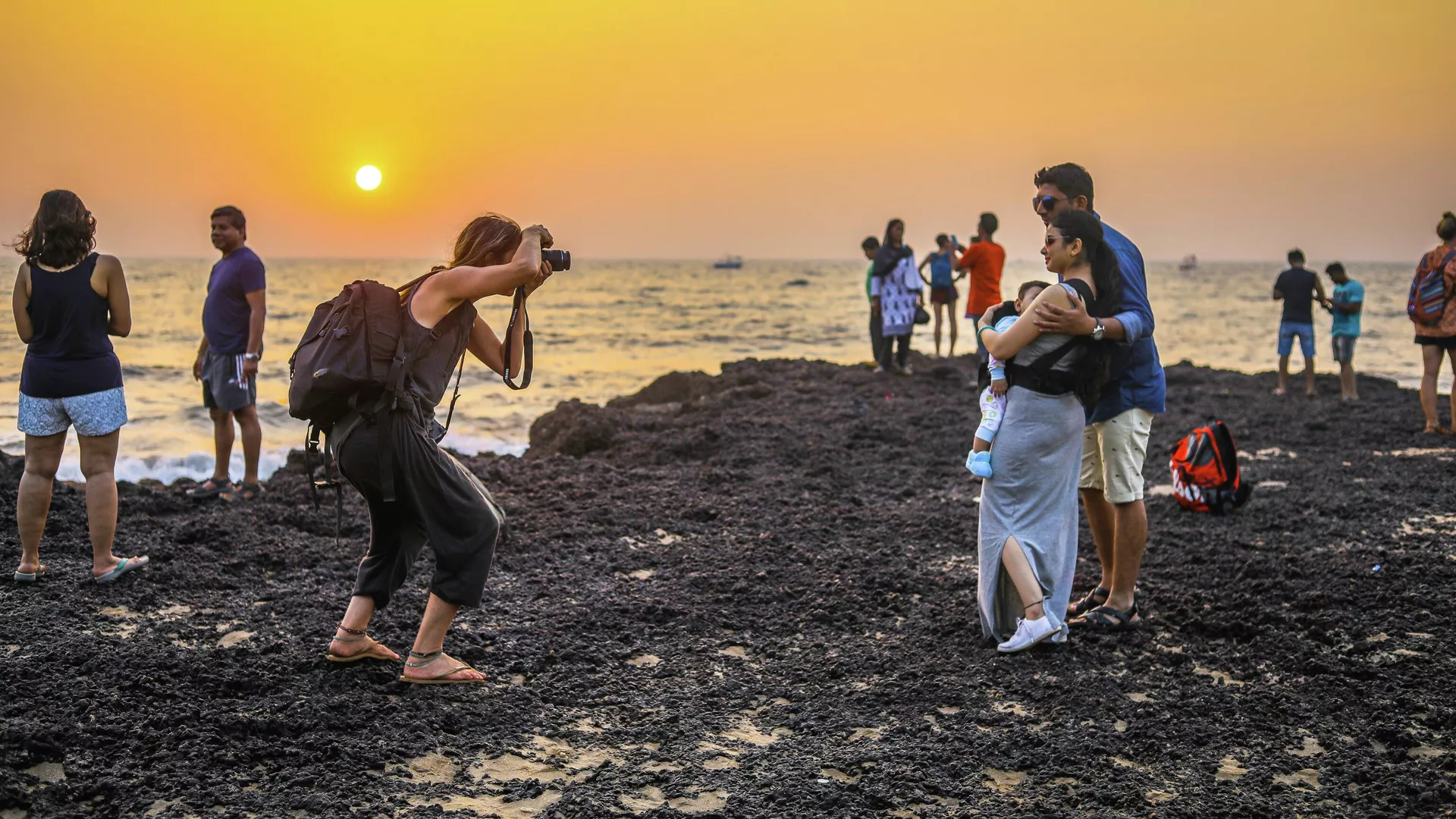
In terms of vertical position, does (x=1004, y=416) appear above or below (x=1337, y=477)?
above

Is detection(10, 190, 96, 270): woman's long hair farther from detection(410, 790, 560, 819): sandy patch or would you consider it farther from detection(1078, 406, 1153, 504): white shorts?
detection(1078, 406, 1153, 504): white shorts

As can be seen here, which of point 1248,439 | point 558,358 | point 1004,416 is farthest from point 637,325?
point 1004,416

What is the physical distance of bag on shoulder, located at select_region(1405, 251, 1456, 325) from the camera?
30.3ft

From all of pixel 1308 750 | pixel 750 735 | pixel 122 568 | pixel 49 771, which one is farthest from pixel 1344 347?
pixel 49 771

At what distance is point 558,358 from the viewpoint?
79.3ft

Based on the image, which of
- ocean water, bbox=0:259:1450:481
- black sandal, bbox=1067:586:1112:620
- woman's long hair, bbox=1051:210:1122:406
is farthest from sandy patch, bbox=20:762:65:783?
ocean water, bbox=0:259:1450:481

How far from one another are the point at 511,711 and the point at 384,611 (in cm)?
134

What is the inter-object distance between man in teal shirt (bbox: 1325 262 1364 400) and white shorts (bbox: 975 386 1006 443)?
984cm

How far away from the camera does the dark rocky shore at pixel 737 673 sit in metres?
3.20

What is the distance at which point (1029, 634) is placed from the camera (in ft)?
14.0

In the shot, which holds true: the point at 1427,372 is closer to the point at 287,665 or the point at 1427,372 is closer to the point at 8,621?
the point at 287,665

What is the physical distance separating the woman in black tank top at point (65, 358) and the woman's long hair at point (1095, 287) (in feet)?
14.4

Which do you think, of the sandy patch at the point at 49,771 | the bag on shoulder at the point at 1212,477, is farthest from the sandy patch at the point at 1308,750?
the sandy patch at the point at 49,771

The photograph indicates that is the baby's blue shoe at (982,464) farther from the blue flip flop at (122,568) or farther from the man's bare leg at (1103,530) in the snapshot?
the blue flip flop at (122,568)
